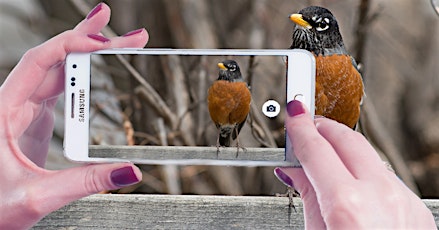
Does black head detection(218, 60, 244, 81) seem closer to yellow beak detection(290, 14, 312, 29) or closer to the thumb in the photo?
yellow beak detection(290, 14, 312, 29)

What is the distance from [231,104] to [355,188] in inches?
25.5

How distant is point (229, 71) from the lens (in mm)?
1108

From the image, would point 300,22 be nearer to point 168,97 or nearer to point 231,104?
point 231,104

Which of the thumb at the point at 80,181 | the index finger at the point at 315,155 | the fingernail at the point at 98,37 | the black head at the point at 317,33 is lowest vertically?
the thumb at the point at 80,181

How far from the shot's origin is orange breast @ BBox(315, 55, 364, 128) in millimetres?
900

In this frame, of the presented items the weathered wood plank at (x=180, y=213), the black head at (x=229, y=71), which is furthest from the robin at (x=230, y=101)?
the weathered wood plank at (x=180, y=213)

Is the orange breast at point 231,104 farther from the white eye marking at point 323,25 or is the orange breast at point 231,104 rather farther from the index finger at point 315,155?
the index finger at point 315,155

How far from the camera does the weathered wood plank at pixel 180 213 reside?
2.13 feet

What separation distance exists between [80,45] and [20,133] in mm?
115

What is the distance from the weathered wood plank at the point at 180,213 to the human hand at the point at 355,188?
0.22m

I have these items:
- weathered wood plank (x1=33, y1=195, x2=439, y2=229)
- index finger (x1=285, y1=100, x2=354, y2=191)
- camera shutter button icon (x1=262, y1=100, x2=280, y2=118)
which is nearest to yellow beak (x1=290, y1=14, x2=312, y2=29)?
camera shutter button icon (x1=262, y1=100, x2=280, y2=118)

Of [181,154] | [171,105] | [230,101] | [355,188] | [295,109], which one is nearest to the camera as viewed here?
[355,188]

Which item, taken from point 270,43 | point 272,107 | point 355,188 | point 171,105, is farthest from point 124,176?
point 270,43

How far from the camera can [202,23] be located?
5.12 feet
